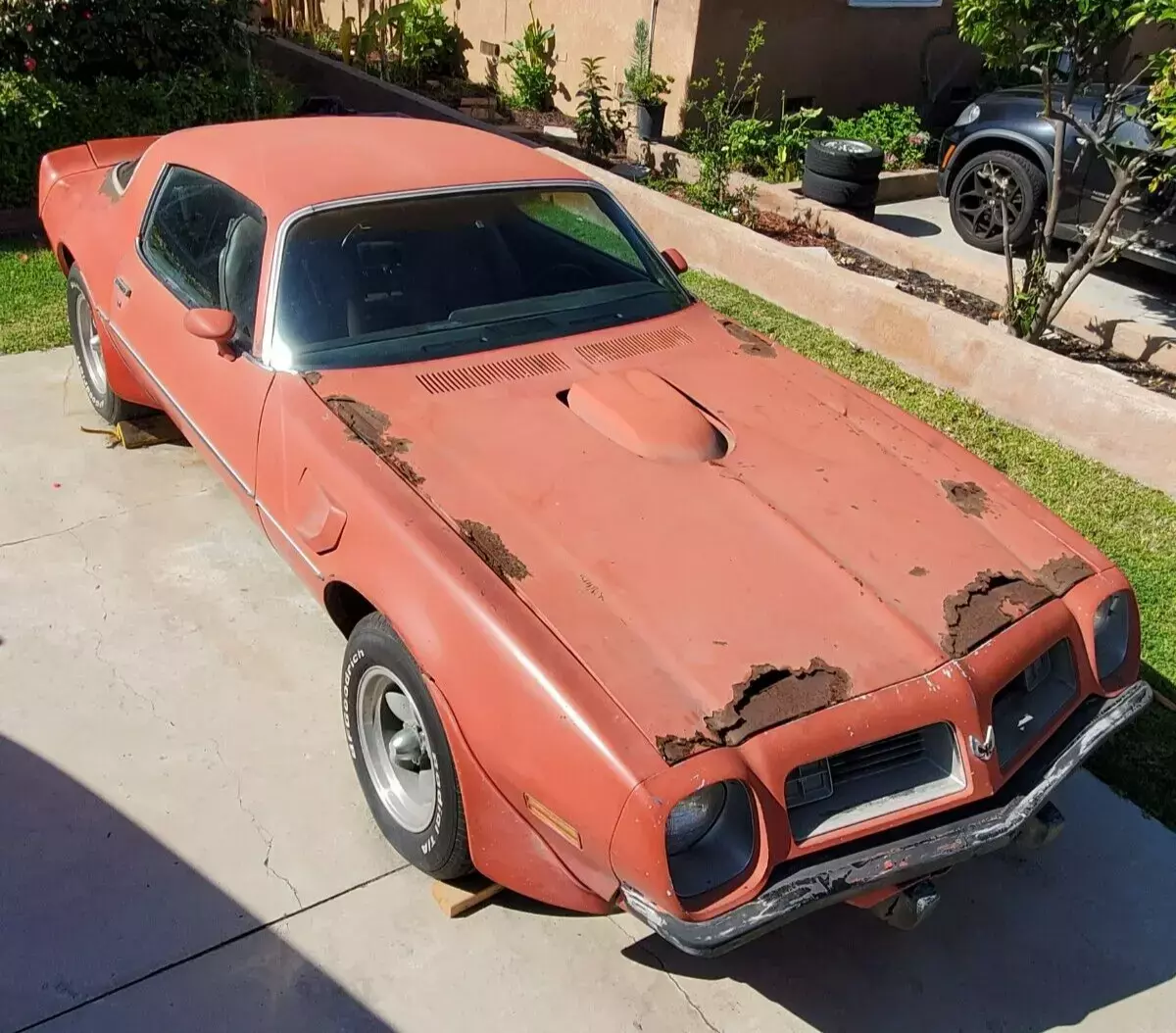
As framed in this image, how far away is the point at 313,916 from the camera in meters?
2.85

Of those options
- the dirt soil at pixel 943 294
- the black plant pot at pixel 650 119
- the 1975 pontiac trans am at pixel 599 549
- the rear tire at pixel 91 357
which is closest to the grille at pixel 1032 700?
the 1975 pontiac trans am at pixel 599 549

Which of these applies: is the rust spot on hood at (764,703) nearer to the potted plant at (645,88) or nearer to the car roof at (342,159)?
the car roof at (342,159)

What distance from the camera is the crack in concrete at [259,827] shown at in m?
2.94

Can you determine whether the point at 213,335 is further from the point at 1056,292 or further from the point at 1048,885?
the point at 1056,292

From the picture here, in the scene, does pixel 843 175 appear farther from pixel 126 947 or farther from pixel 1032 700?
pixel 126 947

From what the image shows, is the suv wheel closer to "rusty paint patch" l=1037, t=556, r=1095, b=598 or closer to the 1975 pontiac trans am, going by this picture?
the 1975 pontiac trans am

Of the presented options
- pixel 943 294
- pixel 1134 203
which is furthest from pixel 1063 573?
pixel 1134 203

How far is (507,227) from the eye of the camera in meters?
3.83

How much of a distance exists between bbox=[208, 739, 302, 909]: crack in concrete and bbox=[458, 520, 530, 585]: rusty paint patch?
3.70 ft

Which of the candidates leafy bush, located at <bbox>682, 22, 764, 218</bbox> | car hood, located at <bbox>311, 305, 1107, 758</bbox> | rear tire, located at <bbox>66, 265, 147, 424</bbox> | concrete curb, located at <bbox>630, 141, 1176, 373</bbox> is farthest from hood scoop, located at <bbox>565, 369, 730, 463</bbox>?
leafy bush, located at <bbox>682, 22, 764, 218</bbox>

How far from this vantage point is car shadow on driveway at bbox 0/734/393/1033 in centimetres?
258

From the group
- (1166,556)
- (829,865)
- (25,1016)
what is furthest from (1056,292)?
(25,1016)

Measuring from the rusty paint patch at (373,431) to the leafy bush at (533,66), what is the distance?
9.00 m

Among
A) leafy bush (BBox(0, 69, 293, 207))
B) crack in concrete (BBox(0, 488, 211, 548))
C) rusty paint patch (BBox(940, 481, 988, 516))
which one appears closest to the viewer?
rusty paint patch (BBox(940, 481, 988, 516))
